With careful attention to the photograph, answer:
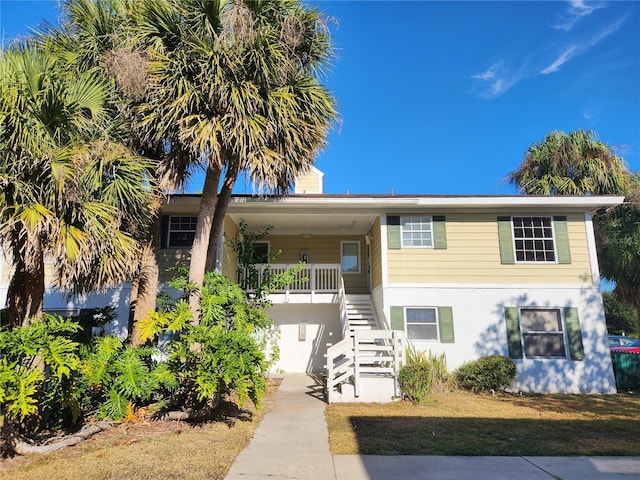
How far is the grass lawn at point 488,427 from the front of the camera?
5656 millimetres

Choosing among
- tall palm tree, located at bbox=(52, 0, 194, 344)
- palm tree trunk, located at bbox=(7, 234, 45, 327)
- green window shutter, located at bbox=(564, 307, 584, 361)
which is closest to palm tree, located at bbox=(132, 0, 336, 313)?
tall palm tree, located at bbox=(52, 0, 194, 344)

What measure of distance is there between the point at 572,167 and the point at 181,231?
14.8 meters

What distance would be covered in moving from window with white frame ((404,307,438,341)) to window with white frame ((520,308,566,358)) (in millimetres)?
2401

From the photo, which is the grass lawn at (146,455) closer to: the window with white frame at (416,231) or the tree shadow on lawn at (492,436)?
the tree shadow on lawn at (492,436)

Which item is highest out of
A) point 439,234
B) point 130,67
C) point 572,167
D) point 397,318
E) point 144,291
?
point 572,167

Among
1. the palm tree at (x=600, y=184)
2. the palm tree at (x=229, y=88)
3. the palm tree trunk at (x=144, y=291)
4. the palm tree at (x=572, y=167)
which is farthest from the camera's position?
the palm tree at (x=572, y=167)

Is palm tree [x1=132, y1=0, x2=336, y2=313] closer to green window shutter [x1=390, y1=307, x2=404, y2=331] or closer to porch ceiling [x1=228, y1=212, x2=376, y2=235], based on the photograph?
porch ceiling [x1=228, y1=212, x2=376, y2=235]

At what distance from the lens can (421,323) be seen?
36.4 ft

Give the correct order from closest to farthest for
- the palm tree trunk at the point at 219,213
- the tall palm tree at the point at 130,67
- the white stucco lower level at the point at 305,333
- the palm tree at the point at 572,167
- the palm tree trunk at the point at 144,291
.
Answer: the tall palm tree at the point at 130,67, the palm tree trunk at the point at 144,291, the palm tree trunk at the point at 219,213, the white stucco lower level at the point at 305,333, the palm tree at the point at 572,167

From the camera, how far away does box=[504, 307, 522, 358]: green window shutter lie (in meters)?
10.7

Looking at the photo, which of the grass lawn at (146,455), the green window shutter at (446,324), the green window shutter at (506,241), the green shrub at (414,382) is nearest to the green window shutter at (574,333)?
the green window shutter at (506,241)

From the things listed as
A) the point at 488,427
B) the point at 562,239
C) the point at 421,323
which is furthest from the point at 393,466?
the point at 562,239

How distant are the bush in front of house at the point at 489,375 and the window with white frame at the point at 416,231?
351cm

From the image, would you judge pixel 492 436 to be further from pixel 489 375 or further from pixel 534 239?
pixel 534 239
